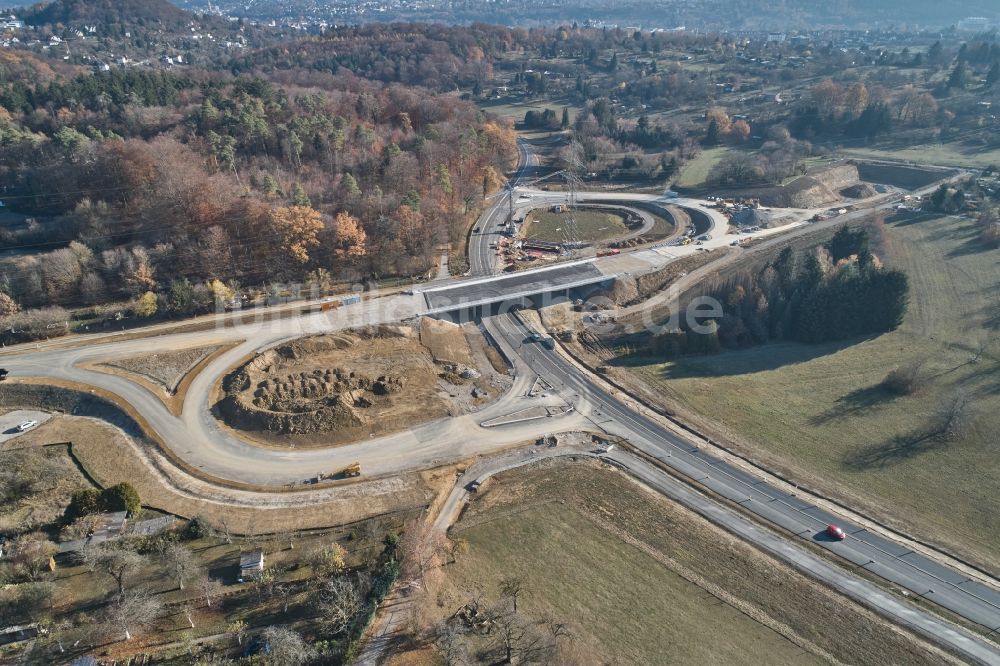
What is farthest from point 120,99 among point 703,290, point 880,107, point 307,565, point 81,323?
point 880,107

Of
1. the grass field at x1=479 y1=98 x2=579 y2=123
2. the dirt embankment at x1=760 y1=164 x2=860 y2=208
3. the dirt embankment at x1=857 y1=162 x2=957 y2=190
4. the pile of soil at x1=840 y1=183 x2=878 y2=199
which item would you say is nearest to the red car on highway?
the dirt embankment at x1=760 y1=164 x2=860 y2=208

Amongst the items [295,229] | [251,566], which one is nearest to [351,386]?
[251,566]

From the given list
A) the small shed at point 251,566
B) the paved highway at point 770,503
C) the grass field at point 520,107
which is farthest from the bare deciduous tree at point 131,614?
the grass field at point 520,107

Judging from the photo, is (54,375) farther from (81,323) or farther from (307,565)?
(307,565)

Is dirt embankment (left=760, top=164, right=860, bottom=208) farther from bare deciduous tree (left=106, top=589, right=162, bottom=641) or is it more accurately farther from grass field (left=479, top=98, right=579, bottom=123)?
bare deciduous tree (left=106, top=589, right=162, bottom=641)

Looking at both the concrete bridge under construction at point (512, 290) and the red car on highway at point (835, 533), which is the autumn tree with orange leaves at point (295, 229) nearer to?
the concrete bridge under construction at point (512, 290)

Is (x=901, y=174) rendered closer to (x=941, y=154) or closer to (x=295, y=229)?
(x=941, y=154)

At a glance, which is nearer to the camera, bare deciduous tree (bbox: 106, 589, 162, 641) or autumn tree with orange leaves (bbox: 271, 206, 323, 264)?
bare deciduous tree (bbox: 106, 589, 162, 641)

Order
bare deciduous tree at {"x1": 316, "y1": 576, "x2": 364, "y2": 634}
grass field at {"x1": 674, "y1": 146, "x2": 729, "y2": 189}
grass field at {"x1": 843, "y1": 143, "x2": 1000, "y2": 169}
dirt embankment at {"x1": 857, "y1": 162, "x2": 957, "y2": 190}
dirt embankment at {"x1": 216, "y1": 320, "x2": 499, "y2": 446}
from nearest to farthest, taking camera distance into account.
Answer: bare deciduous tree at {"x1": 316, "y1": 576, "x2": 364, "y2": 634} → dirt embankment at {"x1": 216, "y1": 320, "x2": 499, "y2": 446} → grass field at {"x1": 674, "y1": 146, "x2": 729, "y2": 189} → dirt embankment at {"x1": 857, "y1": 162, "x2": 957, "y2": 190} → grass field at {"x1": 843, "y1": 143, "x2": 1000, "y2": 169}
